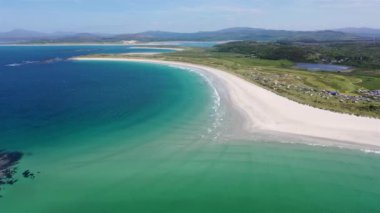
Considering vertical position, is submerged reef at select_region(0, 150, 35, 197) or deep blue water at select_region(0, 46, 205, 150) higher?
deep blue water at select_region(0, 46, 205, 150)

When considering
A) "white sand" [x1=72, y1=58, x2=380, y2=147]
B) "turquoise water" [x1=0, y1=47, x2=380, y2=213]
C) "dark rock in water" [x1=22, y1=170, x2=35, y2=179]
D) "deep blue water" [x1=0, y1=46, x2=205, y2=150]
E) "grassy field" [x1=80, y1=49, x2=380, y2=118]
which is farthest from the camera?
"grassy field" [x1=80, y1=49, x2=380, y2=118]

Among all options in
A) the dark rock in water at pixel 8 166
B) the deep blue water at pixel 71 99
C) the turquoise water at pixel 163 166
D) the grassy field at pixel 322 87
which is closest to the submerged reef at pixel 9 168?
the dark rock in water at pixel 8 166

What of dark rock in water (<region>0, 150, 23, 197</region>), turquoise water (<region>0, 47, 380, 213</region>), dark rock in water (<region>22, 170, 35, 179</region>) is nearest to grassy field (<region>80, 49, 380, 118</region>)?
turquoise water (<region>0, 47, 380, 213</region>)

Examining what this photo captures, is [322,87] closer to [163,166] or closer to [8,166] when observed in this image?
[163,166]

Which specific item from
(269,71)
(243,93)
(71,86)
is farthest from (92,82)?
(269,71)

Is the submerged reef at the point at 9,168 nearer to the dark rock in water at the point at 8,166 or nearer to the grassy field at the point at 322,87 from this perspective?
the dark rock in water at the point at 8,166

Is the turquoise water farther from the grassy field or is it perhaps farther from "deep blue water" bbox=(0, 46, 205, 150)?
the grassy field

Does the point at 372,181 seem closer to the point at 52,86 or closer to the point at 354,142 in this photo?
the point at 354,142
